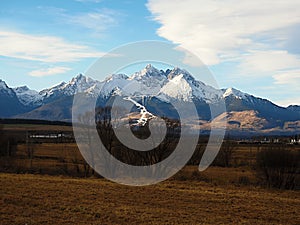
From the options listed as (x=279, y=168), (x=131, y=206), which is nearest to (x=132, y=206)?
(x=131, y=206)

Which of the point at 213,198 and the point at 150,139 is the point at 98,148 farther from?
the point at 213,198

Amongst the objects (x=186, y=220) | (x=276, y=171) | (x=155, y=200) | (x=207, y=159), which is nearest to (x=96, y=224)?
(x=186, y=220)

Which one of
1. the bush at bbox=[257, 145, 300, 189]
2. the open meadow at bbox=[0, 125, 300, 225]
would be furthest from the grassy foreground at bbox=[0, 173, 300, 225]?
the bush at bbox=[257, 145, 300, 189]

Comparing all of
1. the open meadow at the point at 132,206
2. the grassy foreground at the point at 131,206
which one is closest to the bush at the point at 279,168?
the open meadow at the point at 132,206

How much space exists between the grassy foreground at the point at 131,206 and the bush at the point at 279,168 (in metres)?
9.17

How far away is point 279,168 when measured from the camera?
107 ft

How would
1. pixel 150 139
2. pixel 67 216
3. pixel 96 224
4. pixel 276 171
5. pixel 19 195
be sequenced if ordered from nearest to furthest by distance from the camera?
pixel 96 224 < pixel 67 216 < pixel 19 195 < pixel 276 171 < pixel 150 139

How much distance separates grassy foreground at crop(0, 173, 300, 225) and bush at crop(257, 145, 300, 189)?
917cm

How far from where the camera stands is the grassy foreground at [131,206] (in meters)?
15.1

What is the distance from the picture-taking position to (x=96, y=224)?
14.0 meters

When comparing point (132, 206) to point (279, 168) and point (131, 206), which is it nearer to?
point (131, 206)

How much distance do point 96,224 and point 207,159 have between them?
45.2m

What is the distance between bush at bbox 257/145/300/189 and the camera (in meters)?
32.3

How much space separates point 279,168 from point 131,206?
18.0m
